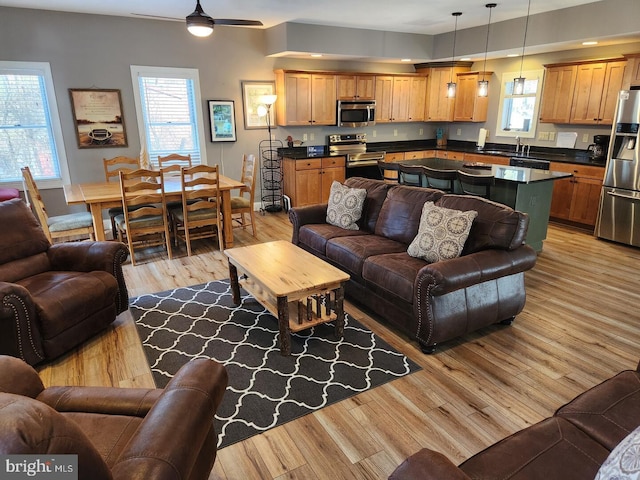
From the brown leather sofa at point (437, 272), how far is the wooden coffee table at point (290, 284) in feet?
1.18

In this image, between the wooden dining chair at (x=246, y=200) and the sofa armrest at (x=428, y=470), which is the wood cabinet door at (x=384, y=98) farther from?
the sofa armrest at (x=428, y=470)

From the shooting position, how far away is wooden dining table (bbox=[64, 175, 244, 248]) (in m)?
4.22

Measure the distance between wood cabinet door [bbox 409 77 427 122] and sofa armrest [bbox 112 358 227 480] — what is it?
7121 millimetres

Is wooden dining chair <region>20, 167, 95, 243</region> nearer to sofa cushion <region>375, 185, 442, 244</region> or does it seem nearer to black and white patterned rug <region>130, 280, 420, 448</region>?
black and white patterned rug <region>130, 280, 420, 448</region>

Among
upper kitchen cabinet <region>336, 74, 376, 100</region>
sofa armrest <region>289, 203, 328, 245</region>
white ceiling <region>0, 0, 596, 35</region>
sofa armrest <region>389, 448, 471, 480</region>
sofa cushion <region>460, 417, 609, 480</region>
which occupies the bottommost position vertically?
sofa cushion <region>460, 417, 609, 480</region>

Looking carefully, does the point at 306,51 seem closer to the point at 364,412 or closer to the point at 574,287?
the point at 574,287

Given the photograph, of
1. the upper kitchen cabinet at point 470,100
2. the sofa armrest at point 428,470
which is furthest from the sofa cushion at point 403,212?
the upper kitchen cabinet at point 470,100

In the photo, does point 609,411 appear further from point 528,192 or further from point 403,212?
point 528,192

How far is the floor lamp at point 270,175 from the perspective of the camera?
6816mm

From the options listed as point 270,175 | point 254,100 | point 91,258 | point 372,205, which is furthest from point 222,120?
point 91,258

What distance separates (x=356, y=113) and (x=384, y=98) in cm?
69

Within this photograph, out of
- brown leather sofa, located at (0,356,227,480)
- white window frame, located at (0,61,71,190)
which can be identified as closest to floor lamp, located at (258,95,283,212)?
white window frame, located at (0,61,71,190)

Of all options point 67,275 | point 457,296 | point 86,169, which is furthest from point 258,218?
point 457,296

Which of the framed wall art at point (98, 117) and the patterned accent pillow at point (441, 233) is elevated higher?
the framed wall art at point (98, 117)
